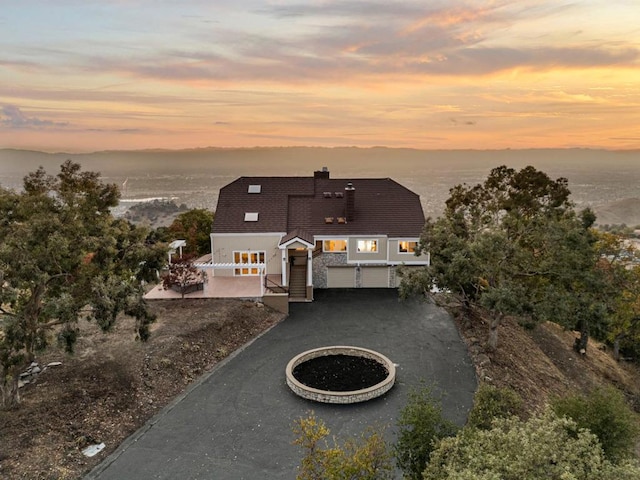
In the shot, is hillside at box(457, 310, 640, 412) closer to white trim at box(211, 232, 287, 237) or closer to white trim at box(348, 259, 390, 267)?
white trim at box(348, 259, 390, 267)

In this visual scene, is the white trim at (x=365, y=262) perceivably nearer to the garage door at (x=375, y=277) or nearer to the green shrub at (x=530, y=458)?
the garage door at (x=375, y=277)

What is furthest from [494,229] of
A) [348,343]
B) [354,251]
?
[354,251]

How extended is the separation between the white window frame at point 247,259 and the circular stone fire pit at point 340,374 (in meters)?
11.6

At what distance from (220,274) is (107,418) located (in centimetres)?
1617

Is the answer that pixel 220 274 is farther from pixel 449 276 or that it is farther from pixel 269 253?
pixel 449 276

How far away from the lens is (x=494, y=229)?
20.2 m

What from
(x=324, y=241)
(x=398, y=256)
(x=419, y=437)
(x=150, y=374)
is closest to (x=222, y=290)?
(x=324, y=241)

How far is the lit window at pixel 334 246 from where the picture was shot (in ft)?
102

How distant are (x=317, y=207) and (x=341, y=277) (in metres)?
6.16

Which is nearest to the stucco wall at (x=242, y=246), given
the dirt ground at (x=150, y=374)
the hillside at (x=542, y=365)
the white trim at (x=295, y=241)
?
the white trim at (x=295, y=241)

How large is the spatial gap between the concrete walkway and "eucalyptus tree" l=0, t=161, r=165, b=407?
4.44 m

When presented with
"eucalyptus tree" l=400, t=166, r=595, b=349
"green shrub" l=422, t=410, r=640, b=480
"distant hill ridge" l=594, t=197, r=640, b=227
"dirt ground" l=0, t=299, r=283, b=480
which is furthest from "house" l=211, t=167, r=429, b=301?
"distant hill ridge" l=594, t=197, r=640, b=227

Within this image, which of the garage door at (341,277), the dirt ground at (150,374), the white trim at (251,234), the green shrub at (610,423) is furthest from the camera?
the garage door at (341,277)

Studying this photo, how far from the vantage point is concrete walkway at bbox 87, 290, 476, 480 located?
43.6ft
